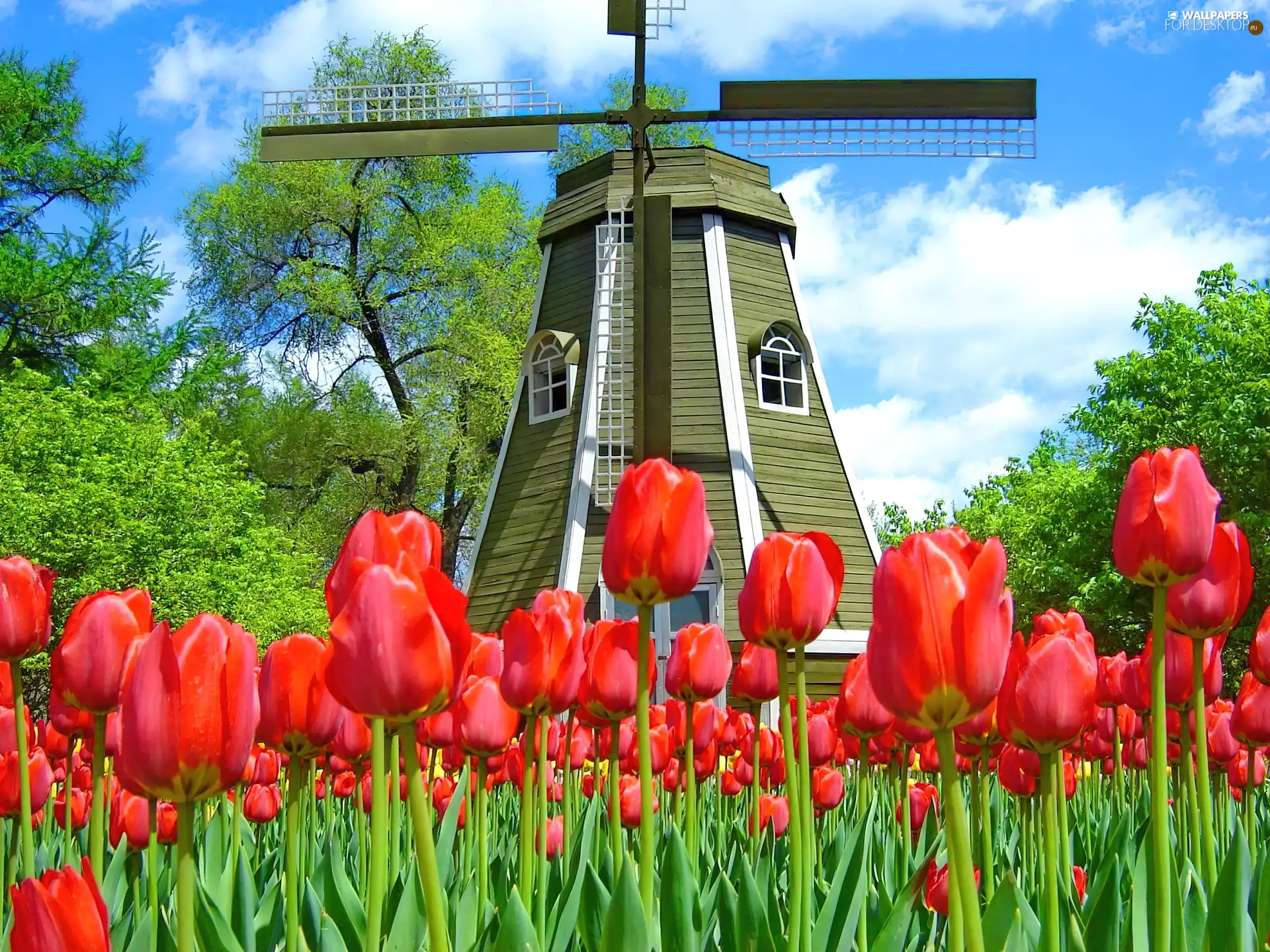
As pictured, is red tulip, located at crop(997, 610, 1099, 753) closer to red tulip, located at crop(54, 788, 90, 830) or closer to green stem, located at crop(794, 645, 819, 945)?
green stem, located at crop(794, 645, 819, 945)

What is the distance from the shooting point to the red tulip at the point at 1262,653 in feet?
7.47

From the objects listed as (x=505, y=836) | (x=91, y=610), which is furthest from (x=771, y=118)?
(x=91, y=610)

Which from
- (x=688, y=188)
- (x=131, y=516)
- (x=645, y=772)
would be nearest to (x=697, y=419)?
(x=688, y=188)

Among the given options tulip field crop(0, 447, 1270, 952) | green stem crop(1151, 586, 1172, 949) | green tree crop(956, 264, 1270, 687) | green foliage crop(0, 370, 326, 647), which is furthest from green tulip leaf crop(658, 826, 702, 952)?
green tree crop(956, 264, 1270, 687)

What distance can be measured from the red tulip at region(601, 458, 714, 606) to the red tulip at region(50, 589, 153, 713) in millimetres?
744

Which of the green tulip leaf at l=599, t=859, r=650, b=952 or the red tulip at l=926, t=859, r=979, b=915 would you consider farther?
the red tulip at l=926, t=859, r=979, b=915

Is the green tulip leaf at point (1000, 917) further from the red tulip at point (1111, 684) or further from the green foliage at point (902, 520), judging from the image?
the green foliage at point (902, 520)

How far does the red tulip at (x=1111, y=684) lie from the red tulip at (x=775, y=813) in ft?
2.63

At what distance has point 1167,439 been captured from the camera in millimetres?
21297

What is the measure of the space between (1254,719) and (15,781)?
2663 mm

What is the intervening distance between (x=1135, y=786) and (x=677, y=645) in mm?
2360

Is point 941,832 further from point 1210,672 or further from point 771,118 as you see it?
point 771,118

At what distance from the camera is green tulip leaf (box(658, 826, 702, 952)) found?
180 centimetres

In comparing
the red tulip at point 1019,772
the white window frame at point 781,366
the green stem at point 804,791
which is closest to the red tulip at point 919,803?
the red tulip at point 1019,772
